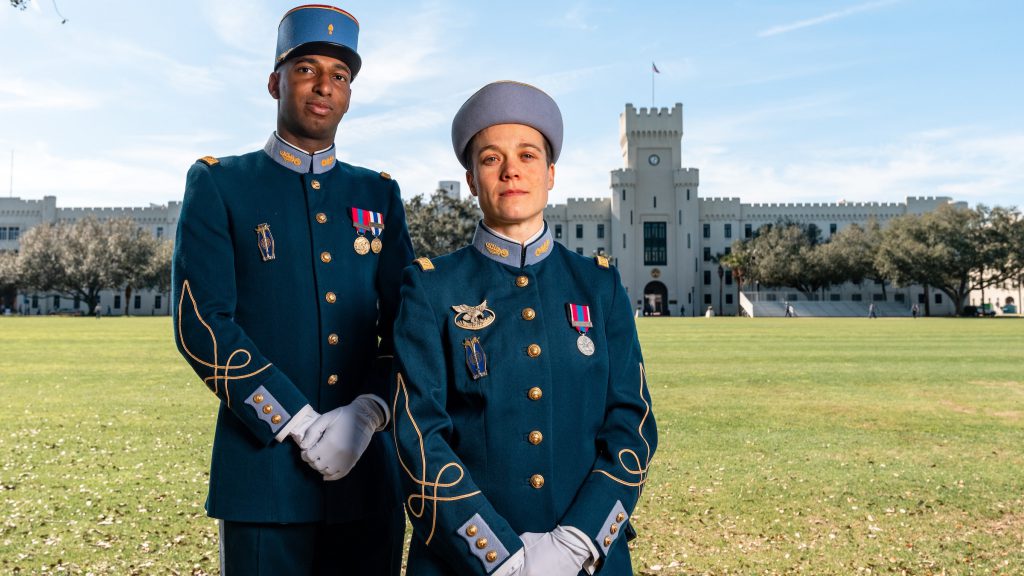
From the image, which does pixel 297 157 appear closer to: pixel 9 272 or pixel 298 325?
pixel 298 325

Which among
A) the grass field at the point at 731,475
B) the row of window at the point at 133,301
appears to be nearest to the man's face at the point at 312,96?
the grass field at the point at 731,475

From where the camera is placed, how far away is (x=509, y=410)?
234cm

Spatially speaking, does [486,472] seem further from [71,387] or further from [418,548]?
[71,387]

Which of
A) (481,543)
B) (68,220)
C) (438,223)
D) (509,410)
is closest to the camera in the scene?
(481,543)

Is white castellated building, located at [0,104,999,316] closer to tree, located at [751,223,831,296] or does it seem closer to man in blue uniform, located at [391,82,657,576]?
tree, located at [751,223,831,296]

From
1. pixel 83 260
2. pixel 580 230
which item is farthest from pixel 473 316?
pixel 580 230

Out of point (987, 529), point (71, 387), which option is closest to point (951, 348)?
point (987, 529)

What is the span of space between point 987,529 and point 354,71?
225 inches

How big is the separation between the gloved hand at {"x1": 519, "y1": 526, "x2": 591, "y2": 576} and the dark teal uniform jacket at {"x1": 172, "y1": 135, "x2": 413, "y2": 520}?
73 centimetres

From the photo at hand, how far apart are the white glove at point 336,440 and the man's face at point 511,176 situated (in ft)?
2.51

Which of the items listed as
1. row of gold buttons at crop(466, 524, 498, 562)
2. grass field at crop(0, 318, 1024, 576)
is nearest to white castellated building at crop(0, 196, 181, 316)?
grass field at crop(0, 318, 1024, 576)

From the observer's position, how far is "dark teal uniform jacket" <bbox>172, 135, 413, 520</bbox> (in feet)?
8.40

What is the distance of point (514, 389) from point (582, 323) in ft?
1.04

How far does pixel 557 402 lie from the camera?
242cm
